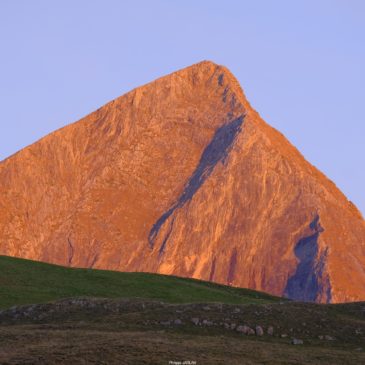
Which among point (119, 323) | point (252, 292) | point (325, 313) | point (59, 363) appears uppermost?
point (252, 292)

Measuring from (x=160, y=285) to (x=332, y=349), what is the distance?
31.0m

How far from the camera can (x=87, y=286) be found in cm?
6275

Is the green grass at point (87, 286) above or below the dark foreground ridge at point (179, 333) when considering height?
above

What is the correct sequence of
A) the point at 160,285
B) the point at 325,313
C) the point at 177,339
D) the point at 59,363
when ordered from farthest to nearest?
the point at 160,285, the point at 325,313, the point at 177,339, the point at 59,363

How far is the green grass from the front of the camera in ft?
193

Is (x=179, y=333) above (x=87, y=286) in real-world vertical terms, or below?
below

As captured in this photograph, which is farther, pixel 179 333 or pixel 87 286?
pixel 87 286

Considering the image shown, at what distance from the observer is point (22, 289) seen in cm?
5906

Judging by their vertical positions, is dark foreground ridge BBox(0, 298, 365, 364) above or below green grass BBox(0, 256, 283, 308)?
below

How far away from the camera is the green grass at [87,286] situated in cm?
5869

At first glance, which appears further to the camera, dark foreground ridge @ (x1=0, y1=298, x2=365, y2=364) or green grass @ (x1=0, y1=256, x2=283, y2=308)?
green grass @ (x1=0, y1=256, x2=283, y2=308)

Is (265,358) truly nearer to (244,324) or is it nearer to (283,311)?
(244,324)

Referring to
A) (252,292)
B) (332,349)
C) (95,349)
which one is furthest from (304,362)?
(252,292)

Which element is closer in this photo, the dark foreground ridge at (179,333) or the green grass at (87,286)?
the dark foreground ridge at (179,333)
